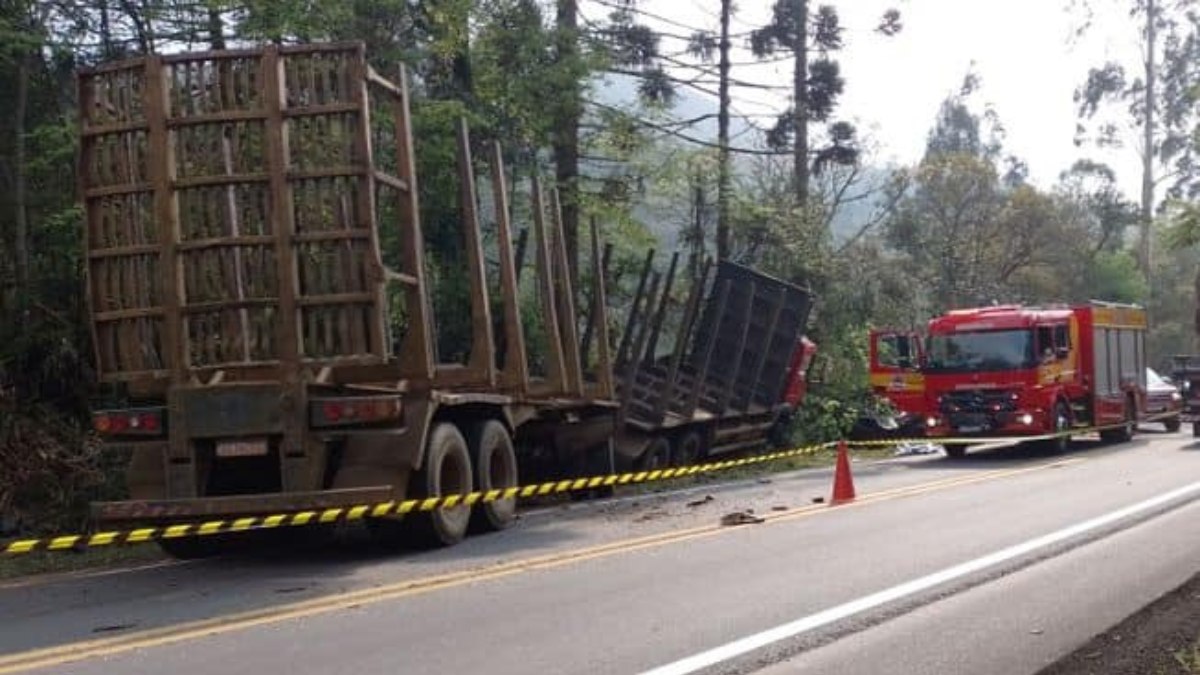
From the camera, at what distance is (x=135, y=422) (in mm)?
10508

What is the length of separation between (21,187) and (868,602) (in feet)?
41.3

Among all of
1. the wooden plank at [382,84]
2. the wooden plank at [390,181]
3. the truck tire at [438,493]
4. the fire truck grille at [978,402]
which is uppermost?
the wooden plank at [382,84]

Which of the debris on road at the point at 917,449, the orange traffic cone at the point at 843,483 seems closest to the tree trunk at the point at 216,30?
the orange traffic cone at the point at 843,483

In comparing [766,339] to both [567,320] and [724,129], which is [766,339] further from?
[724,129]

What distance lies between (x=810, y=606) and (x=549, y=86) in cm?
1452

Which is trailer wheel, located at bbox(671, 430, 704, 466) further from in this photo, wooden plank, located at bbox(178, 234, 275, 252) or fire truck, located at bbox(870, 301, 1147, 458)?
wooden plank, located at bbox(178, 234, 275, 252)

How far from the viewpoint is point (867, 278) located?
33.8 m

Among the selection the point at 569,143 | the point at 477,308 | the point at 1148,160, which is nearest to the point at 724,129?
the point at 569,143

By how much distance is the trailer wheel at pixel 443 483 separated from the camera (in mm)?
10938

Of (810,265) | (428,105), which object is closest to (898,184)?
(810,265)

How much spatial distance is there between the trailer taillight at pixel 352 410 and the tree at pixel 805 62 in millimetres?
22171

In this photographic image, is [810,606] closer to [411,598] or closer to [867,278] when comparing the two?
[411,598]

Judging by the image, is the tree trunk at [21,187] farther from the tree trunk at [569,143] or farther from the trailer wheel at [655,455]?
the trailer wheel at [655,455]

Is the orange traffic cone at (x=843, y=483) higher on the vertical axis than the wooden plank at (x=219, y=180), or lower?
lower
